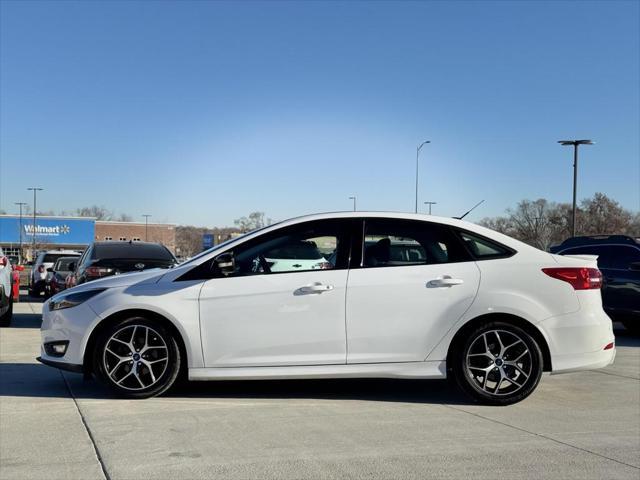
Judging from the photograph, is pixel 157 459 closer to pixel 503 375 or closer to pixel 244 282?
pixel 244 282

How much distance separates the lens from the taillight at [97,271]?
428 inches

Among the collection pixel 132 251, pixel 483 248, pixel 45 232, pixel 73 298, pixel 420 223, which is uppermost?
pixel 45 232

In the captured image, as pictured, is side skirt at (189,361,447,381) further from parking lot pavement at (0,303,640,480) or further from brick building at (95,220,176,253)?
brick building at (95,220,176,253)

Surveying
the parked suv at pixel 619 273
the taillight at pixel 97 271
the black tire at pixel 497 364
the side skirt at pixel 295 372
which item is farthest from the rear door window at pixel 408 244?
the parked suv at pixel 619 273

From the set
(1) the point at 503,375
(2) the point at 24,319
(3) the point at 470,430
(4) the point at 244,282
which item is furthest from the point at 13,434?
(2) the point at 24,319

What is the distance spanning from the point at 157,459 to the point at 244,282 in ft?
6.37

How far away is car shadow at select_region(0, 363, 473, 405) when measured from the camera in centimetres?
629

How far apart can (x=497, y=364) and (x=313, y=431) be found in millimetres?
1877

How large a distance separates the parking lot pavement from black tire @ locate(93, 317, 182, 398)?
0.15 m

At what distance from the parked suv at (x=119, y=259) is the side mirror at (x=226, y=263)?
499 cm

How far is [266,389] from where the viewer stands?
Answer: 666 centimetres

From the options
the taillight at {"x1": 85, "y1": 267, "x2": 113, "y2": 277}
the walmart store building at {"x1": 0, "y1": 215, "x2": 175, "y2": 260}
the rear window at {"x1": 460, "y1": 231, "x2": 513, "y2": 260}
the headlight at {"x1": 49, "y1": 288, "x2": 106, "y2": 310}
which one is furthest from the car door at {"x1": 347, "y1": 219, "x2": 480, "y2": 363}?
the walmart store building at {"x1": 0, "y1": 215, "x2": 175, "y2": 260}

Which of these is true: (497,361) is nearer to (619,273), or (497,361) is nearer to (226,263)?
(226,263)

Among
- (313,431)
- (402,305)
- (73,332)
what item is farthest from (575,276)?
(73,332)
